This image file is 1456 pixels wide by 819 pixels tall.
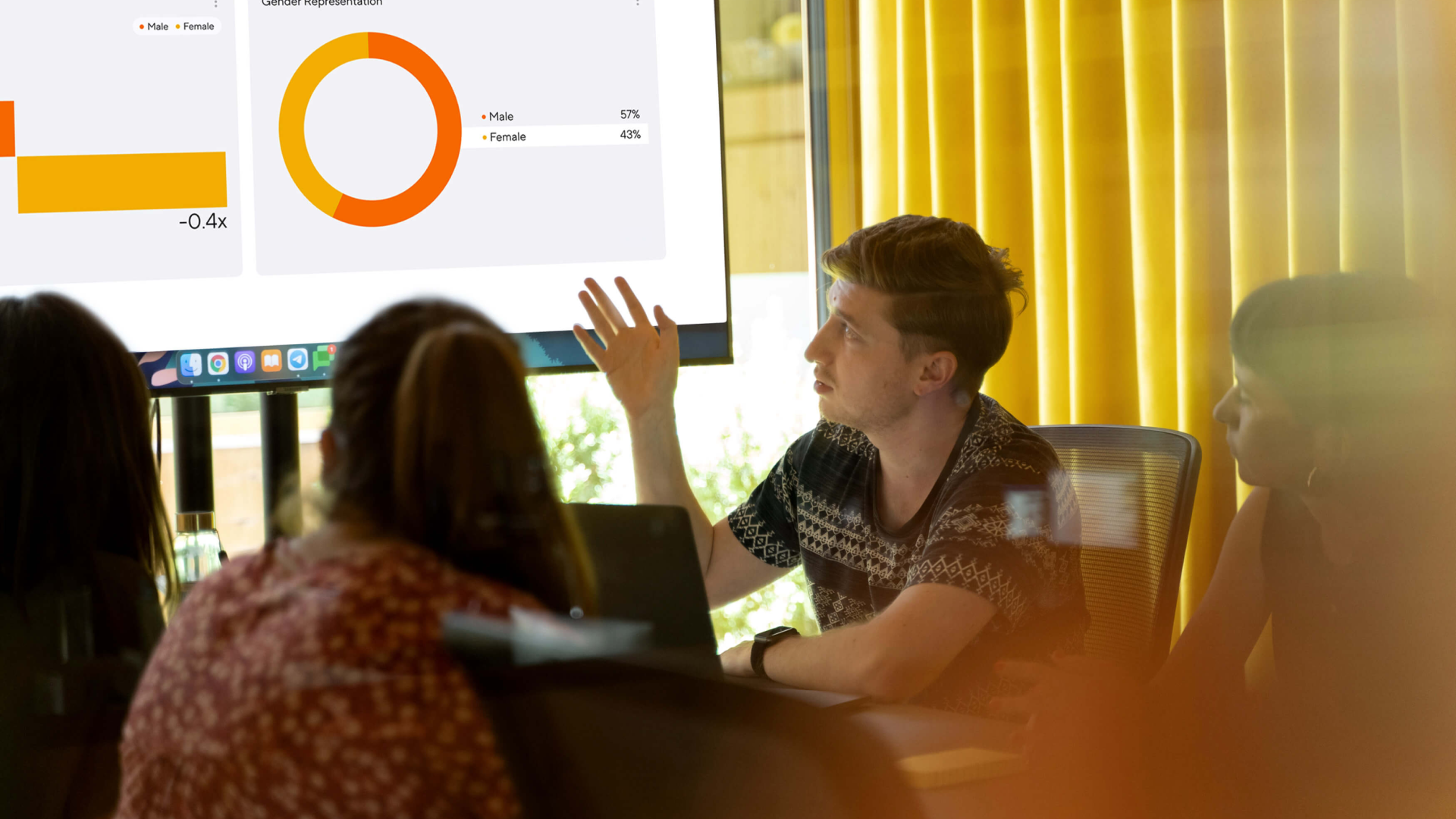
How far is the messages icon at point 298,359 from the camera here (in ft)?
2.59

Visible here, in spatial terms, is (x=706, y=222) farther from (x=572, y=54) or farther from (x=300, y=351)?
(x=300, y=351)

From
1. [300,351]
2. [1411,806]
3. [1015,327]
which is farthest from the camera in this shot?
[1015,327]

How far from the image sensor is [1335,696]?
68cm

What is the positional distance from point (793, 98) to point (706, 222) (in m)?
0.21

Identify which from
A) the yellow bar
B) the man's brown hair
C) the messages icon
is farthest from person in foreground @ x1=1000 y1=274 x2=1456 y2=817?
the yellow bar

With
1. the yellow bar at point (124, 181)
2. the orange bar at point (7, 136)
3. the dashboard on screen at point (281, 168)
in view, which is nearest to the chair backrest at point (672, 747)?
the dashboard on screen at point (281, 168)

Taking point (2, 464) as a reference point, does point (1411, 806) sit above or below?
below

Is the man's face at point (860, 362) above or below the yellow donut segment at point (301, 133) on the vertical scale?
below

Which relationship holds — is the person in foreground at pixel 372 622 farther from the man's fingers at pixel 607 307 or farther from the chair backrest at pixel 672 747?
the man's fingers at pixel 607 307

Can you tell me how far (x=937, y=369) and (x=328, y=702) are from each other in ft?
2.56

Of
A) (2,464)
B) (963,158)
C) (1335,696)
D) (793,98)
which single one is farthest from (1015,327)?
(2,464)

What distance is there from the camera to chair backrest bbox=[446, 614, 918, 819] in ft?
1.94

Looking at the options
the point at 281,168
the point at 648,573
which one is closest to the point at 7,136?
the point at 281,168

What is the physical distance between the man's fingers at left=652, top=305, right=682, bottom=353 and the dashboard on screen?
0.09 metres
